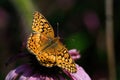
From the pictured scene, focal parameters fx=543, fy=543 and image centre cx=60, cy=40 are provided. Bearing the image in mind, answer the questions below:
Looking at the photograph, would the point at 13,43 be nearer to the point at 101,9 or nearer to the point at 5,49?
the point at 5,49

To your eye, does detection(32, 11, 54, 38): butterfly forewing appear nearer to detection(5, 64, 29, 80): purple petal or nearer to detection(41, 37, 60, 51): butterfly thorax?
detection(41, 37, 60, 51): butterfly thorax

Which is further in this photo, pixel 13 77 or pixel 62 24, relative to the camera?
pixel 62 24

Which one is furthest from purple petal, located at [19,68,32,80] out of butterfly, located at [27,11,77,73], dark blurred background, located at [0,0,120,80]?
dark blurred background, located at [0,0,120,80]

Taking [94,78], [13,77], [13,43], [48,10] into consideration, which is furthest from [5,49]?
[13,77]

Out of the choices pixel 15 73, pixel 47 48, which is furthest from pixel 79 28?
pixel 47 48

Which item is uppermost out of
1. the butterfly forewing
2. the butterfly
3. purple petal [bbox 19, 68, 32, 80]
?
the butterfly forewing

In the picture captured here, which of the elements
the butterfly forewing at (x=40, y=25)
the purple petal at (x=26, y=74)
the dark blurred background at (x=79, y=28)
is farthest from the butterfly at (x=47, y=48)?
the dark blurred background at (x=79, y=28)

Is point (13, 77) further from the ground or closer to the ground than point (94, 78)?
further from the ground

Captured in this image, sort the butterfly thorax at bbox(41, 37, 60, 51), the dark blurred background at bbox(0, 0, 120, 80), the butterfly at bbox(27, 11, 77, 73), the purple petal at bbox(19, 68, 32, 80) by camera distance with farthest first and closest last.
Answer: the dark blurred background at bbox(0, 0, 120, 80) → the purple petal at bbox(19, 68, 32, 80) → the butterfly thorax at bbox(41, 37, 60, 51) → the butterfly at bbox(27, 11, 77, 73)
